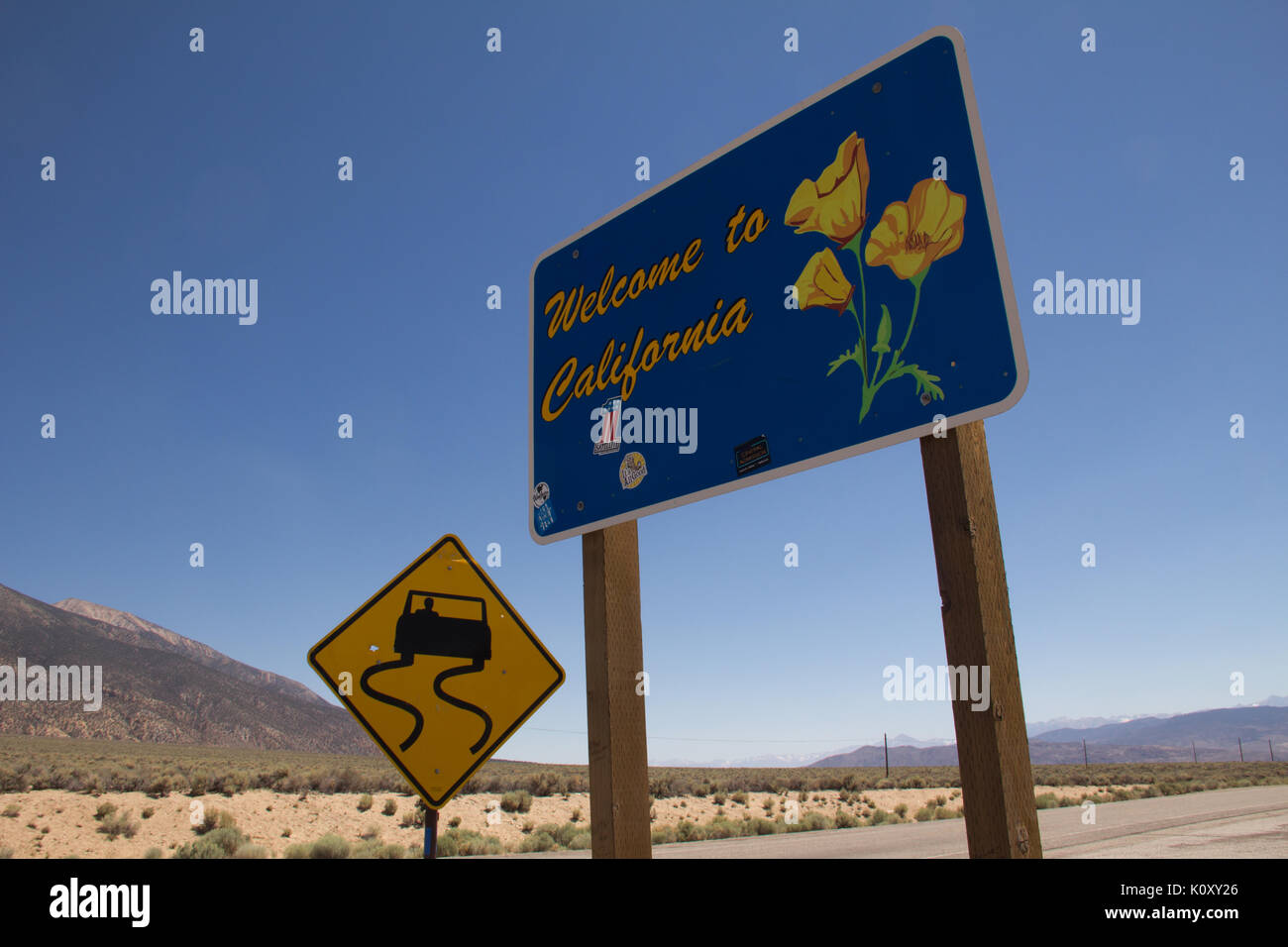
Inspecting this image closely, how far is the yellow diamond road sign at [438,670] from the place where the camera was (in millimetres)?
4004

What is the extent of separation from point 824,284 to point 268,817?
26897mm

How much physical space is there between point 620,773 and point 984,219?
2629mm

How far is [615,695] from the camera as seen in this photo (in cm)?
367

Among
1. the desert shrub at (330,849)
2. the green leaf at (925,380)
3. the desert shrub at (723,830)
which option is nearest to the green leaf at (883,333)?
the green leaf at (925,380)

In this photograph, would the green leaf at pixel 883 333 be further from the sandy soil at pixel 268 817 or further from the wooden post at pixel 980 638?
the sandy soil at pixel 268 817

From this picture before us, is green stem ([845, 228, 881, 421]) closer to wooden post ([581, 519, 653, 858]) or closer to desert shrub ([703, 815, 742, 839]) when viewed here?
wooden post ([581, 519, 653, 858])

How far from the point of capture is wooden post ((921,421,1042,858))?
2.37 metres

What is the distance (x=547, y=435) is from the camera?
4324 mm

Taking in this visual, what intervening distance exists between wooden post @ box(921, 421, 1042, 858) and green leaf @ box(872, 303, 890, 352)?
37 cm

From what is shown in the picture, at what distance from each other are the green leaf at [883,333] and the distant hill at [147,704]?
3586 inches
